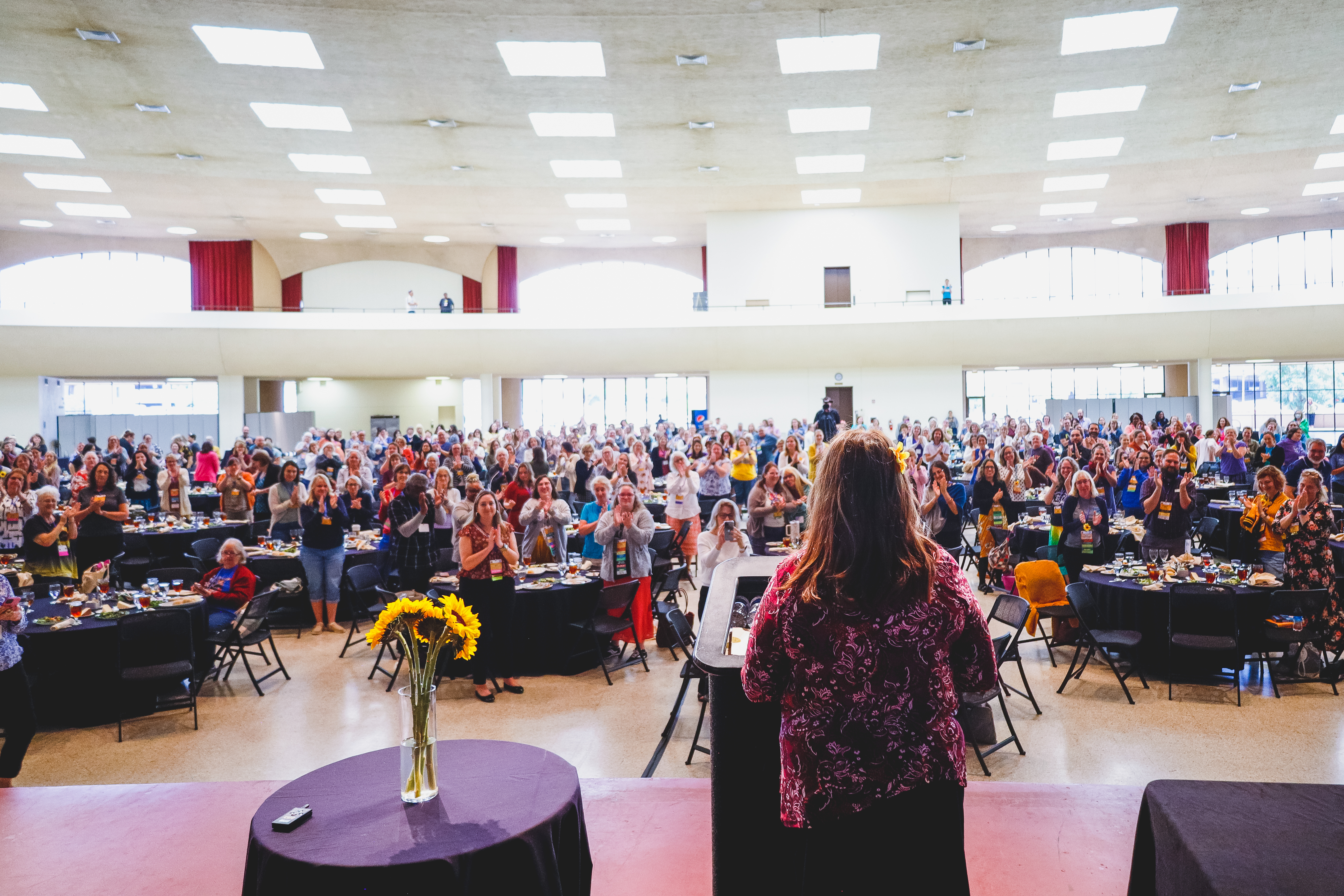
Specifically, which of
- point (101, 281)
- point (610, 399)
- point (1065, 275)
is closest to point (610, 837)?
point (610, 399)

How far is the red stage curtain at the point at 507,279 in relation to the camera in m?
26.0

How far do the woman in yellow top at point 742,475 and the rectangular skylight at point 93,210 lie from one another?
17705 mm

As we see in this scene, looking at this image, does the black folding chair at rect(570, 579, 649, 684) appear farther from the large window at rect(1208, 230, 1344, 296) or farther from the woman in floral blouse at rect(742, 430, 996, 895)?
the large window at rect(1208, 230, 1344, 296)

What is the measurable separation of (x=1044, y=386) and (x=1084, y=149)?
34.3ft

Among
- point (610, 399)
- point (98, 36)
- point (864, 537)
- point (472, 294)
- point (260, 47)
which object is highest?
point (260, 47)

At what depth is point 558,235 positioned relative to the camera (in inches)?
959

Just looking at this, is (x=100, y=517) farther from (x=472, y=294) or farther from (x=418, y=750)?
(x=472, y=294)

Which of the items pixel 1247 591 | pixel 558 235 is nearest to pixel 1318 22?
pixel 1247 591

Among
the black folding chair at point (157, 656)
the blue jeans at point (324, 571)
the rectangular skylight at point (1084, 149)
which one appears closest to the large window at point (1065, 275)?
the rectangular skylight at point (1084, 149)

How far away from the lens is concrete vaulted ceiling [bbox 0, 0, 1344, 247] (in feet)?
36.3

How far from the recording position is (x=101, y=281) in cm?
2450

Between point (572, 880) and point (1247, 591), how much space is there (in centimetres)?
567

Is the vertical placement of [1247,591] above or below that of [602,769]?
above

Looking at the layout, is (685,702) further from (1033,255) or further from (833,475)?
(1033,255)
